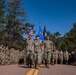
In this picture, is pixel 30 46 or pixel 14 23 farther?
pixel 14 23

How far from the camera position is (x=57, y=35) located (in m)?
94.6

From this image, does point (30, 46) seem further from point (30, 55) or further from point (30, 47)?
point (30, 55)

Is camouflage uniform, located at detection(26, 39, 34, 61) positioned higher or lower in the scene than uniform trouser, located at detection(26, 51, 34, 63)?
higher

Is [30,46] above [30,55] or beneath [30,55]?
above

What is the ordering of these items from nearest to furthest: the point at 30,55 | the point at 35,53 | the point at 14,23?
the point at 35,53 → the point at 30,55 → the point at 14,23

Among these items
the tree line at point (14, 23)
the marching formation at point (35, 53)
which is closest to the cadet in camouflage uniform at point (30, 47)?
the marching formation at point (35, 53)

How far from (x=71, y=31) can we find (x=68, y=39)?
637 cm

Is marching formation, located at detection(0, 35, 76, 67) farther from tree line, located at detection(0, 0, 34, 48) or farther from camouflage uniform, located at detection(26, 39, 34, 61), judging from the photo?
tree line, located at detection(0, 0, 34, 48)

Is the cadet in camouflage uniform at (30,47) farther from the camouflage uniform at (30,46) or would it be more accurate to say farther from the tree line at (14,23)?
the tree line at (14,23)

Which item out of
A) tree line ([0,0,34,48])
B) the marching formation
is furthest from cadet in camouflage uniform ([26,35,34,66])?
tree line ([0,0,34,48])

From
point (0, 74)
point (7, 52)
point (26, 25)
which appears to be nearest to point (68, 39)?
point (26, 25)

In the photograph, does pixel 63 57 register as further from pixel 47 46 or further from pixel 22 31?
pixel 22 31

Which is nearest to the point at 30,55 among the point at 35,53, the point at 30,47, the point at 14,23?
the point at 30,47

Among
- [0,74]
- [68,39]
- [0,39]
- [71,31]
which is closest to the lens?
[0,74]
